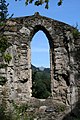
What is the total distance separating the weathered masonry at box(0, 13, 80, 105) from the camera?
9758 mm

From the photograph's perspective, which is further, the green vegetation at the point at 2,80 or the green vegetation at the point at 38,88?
the green vegetation at the point at 38,88

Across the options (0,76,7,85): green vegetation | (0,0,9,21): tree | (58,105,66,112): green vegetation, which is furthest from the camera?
(58,105,66,112): green vegetation

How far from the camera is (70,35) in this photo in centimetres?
989

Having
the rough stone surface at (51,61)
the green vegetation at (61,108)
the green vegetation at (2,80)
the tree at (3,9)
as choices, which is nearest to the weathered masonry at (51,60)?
the rough stone surface at (51,61)

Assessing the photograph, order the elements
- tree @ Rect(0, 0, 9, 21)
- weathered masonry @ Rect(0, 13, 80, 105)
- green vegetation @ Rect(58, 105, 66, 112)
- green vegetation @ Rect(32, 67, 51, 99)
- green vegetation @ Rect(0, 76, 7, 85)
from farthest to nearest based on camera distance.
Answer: green vegetation @ Rect(32, 67, 51, 99), weathered masonry @ Rect(0, 13, 80, 105), green vegetation @ Rect(58, 105, 66, 112), green vegetation @ Rect(0, 76, 7, 85), tree @ Rect(0, 0, 9, 21)

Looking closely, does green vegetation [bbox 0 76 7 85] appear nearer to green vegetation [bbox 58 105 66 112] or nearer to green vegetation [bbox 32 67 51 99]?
green vegetation [bbox 58 105 66 112]

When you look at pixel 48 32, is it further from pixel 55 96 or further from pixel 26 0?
pixel 26 0

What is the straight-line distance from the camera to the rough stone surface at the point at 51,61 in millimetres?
9758

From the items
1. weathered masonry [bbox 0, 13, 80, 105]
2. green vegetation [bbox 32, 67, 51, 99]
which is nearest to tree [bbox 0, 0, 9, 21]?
weathered masonry [bbox 0, 13, 80, 105]

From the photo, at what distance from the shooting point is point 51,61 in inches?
392

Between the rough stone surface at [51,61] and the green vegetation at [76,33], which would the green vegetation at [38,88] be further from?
the green vegetation at [76,33]

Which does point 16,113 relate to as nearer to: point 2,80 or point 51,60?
point 2,80

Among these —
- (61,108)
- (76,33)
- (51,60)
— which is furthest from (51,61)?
(61,108)

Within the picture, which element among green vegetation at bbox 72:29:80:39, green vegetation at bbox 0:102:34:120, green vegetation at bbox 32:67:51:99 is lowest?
green vegetation at bbox 0:102:34:120
